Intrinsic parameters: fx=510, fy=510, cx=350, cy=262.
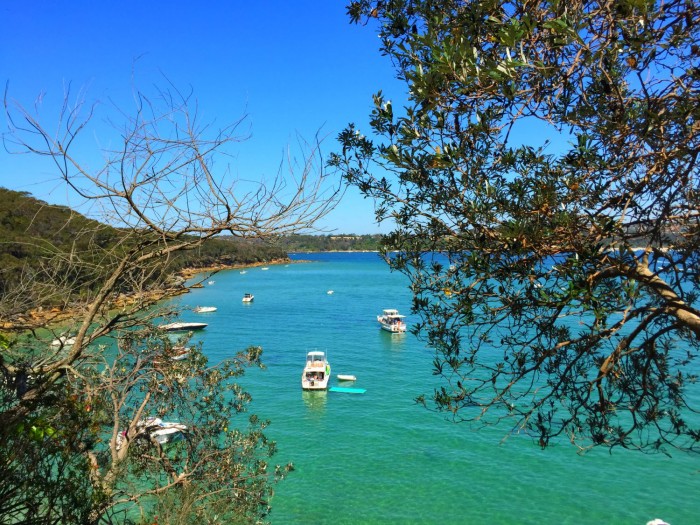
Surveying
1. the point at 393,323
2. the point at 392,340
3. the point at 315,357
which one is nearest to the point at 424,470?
the point at 315,357

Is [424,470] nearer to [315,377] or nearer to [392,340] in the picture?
[315,377]

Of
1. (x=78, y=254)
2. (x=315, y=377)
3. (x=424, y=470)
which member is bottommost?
(x=424, y=470)

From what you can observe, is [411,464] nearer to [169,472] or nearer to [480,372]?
[480,372]

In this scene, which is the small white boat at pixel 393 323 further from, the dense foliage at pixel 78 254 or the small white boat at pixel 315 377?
the dense foliage at pixel 78 254

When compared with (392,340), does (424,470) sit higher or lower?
lower

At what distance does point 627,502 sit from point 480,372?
19.7 feet

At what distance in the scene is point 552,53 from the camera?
3.72m

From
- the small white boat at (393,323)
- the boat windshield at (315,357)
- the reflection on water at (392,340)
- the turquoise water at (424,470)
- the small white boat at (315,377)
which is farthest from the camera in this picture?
the small white boat at (393,323)

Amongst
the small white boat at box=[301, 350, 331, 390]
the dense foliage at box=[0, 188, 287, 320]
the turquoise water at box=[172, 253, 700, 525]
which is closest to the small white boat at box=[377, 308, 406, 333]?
the turquoise water at box=[172, 253, 700, 525]

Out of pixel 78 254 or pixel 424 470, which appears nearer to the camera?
pixel 78 254

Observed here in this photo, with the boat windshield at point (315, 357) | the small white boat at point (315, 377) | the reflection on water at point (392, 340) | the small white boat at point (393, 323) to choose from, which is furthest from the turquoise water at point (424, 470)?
the small white boat at point (393, 323)

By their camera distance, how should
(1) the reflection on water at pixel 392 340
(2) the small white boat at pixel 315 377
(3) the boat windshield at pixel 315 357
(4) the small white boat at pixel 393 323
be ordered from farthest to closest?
(4) the small white boat at pixel 393 323
(1) the reflection on water at pixel 392 340
(3) the boat windshield at pixel 315 357
(2) the small white boat at pixel 315 377

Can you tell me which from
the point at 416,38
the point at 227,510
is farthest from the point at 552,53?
the point at 227,510

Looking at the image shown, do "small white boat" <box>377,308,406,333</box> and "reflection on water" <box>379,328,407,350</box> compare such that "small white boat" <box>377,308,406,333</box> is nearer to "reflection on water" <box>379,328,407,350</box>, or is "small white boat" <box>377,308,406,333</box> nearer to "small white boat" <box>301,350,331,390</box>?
"reflection on water" <box>379,328,407,350</box>
